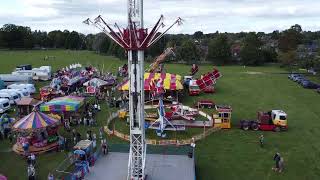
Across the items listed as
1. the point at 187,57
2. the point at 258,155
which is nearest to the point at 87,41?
the point at 187,57

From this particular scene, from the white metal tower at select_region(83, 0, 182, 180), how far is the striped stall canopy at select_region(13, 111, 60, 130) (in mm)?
8629

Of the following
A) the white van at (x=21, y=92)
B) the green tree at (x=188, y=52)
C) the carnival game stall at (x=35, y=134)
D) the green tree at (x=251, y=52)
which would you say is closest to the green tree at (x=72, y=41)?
the green tree at (x=188, y=52)

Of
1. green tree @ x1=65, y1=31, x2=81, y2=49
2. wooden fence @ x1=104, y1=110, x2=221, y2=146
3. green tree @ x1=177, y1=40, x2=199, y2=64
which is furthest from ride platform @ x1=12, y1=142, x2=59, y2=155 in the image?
green tree @ x1=65, y1=31, x2=81, y2=49

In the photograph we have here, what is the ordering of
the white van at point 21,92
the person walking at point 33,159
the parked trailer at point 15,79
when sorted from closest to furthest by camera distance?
the person walking at point 33,159
the white van at point 21,92
the parked trailer at point 15,79

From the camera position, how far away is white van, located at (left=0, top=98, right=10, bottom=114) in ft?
108

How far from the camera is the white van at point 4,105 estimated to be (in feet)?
108

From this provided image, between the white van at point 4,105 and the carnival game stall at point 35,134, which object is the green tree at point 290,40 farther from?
the carnival game stall at point 35,134

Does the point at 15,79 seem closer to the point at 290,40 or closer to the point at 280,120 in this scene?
the point at 280,120

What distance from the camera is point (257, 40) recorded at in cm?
7888

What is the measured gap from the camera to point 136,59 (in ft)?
52.0

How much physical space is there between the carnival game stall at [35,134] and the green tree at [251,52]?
58.3m

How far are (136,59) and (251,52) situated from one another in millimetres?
63538

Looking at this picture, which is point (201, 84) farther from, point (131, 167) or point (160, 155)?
point (131, 167)

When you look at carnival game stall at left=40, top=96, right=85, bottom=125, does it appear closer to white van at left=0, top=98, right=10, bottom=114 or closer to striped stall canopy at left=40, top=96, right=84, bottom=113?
striped stall canopy at left=40, top=96, right=84, bottom=113
